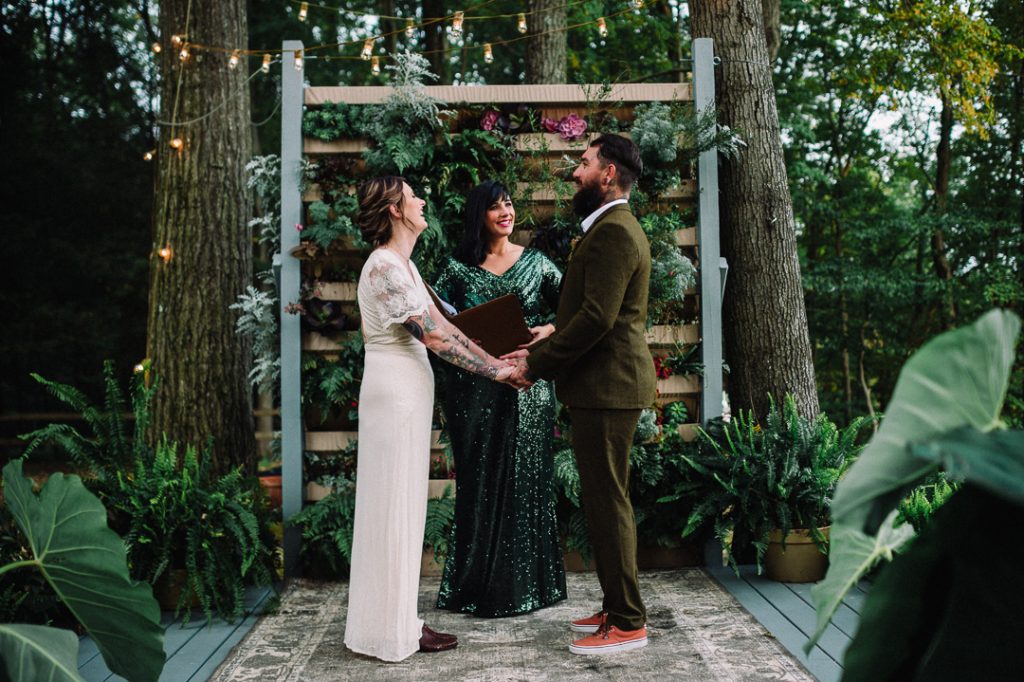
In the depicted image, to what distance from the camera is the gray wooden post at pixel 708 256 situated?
509 centimetres

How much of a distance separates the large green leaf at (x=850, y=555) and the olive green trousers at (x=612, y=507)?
2.45 m

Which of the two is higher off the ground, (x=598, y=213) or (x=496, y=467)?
(x=598, y=213)

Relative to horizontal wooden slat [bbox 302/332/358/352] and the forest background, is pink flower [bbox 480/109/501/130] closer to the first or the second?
horizontal wooden slat [bbox 302/332/358/352]

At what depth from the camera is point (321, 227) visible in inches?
→ 193

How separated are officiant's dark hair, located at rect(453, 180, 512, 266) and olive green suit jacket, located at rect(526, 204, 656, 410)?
27.8 inches

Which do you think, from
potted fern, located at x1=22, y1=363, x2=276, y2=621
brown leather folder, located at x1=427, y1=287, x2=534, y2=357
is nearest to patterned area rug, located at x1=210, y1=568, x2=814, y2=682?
potted fern, located at x1=22, y1=363, x2=276, y2=621

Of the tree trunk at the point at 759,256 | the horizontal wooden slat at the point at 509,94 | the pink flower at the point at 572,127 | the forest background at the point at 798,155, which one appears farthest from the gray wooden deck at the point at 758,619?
the forest background at the point at 798,155

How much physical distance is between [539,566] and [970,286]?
8.25m

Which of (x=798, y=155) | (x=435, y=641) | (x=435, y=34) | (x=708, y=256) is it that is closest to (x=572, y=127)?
(x=708, y=256)

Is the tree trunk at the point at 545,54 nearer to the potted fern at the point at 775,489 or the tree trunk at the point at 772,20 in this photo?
the tree trunk at the point at 772,20

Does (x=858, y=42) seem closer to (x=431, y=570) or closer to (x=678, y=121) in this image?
(x=678, y=121)

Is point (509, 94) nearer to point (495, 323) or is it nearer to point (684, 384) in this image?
point (495, 323)

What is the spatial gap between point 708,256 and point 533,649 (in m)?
2.38

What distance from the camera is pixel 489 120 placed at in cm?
504
